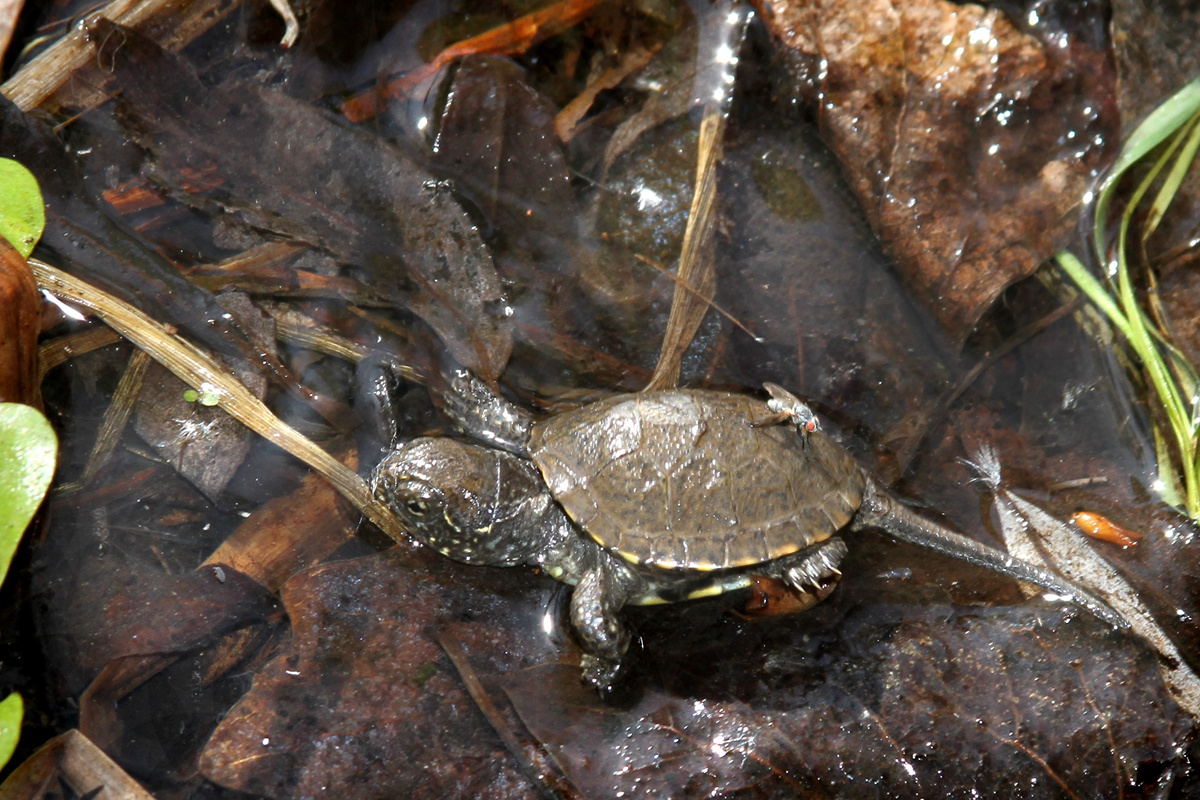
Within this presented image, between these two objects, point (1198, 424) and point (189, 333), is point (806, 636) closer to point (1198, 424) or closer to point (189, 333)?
point (1198, 424)

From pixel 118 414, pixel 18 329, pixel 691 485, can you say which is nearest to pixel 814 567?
pixel 691 485

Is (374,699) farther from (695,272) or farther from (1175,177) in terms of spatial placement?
(1175,177)

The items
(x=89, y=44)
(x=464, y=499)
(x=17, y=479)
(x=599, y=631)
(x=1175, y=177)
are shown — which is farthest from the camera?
(x=1175, y=177)

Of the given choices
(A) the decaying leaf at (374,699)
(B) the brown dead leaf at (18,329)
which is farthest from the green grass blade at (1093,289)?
(B) the brown dead leaf at (18,329)

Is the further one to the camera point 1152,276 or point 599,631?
point 1152,276

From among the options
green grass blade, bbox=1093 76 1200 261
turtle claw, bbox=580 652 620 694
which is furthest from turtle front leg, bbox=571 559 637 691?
green grass blade, bbox=1093 76 1200 261

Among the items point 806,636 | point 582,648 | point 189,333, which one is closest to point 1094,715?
point 806,636
